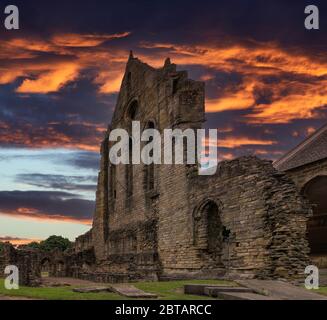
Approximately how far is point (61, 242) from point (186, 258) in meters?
60.9

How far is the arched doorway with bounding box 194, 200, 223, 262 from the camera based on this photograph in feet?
61.1

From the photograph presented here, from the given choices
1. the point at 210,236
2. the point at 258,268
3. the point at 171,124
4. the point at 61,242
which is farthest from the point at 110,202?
the point at 61,242

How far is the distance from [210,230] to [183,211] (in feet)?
5.19

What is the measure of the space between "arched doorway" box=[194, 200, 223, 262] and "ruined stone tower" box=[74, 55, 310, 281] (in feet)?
0.11

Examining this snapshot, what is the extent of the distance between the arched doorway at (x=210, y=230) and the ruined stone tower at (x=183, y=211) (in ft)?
0.11

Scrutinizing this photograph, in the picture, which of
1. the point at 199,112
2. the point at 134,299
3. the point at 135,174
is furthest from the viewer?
the point at 135,174

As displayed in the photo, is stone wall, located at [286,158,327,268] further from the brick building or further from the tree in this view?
the tree

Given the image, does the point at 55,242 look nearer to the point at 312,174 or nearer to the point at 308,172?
the point at 308,172

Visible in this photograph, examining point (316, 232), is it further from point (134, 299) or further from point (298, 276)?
point (134, 299)

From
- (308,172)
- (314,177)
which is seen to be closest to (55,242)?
(308,172)

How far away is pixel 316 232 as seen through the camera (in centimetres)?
2409

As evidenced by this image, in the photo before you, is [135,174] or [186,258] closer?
[186,258]

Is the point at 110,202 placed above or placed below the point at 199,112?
below

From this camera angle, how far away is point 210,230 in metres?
18.7
